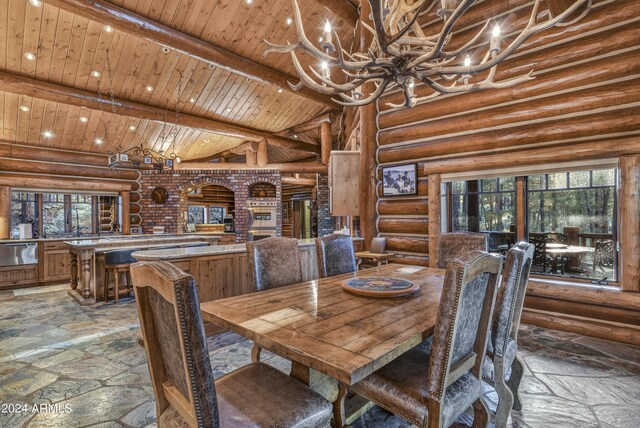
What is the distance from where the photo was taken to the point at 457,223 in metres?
4.57

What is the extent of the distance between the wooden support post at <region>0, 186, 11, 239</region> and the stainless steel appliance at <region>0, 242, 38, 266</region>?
0.90 metres

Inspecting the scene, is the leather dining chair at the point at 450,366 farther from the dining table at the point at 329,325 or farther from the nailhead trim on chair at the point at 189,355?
the nailhead trim on chair at the point at 189,355

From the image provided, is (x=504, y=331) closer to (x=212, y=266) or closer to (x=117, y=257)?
(x=212, y=266)

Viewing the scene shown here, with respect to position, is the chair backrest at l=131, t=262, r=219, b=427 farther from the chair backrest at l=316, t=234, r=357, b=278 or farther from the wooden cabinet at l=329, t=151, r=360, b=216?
the wooden cabinet at l=329, t=151, r=360, b=216

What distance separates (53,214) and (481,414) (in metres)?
9.26

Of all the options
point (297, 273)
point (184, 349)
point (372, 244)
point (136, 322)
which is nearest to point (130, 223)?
point (136, 322)

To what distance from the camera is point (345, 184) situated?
5.23 metres

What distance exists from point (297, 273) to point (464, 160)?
2793 mm

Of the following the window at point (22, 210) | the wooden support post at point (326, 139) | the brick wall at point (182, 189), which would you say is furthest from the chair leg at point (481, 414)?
the window at point (22, 210)

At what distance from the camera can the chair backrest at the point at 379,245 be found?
4.83 m

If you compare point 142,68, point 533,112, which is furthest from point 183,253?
point 142,68

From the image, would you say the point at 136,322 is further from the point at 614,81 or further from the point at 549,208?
the point at 614,81

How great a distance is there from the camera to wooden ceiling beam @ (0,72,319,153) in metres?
5.49

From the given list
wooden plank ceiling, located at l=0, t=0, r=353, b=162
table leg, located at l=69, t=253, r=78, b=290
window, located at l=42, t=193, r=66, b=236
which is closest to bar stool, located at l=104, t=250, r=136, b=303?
table leg, located at l=69, t=253, r=78, b=290
